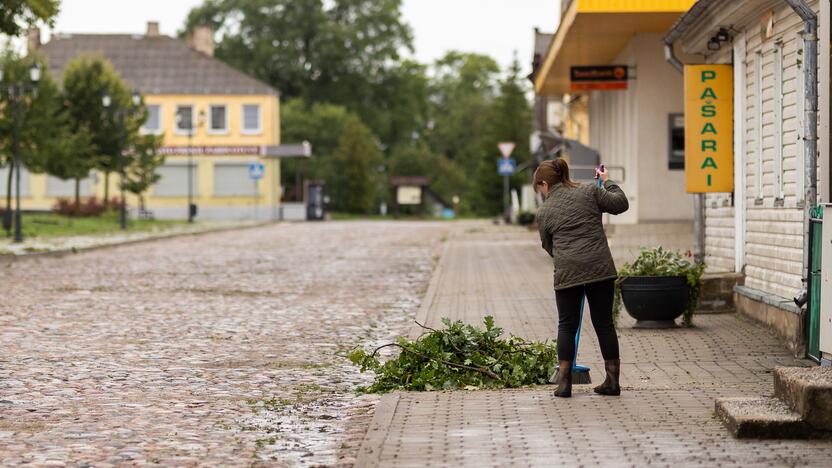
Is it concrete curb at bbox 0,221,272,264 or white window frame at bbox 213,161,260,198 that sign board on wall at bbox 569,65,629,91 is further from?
white window frame at bbox 213,161,260,198

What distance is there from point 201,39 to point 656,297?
249 ft

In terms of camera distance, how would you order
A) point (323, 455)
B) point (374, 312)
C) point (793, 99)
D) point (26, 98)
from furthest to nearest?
point (26, 98) → point (374, 312) → point (793, 99) → point (323, 455)

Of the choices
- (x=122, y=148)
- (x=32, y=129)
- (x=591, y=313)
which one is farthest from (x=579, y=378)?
(x=122, y=148)

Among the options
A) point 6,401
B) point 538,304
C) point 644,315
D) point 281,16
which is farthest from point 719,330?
point 281,16

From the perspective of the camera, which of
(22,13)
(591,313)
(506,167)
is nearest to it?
(591,313)

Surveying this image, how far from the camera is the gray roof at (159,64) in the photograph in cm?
8150

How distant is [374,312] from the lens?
1748cm

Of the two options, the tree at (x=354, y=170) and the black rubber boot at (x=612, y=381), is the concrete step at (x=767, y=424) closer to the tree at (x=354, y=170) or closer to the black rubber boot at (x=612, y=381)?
the black rubber boot at (x=612, y=381)

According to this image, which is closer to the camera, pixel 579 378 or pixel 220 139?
pixel 579 378

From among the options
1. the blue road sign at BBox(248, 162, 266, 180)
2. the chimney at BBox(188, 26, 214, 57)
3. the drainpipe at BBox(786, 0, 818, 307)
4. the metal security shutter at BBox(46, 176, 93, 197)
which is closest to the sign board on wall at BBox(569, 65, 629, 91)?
the drainpipe at BBox(786, 0, 818, 307)

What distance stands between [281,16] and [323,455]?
84340 millimetres

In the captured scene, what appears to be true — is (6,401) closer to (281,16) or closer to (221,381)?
(221,381)

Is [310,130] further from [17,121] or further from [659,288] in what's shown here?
[659,288]

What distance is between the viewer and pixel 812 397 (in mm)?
7348
